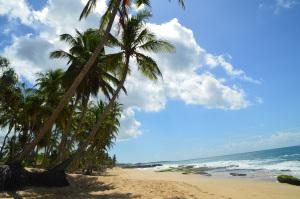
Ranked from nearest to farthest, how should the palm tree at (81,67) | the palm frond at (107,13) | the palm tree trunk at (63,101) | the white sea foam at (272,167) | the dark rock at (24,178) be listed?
the dark rock at (24,178) < the palm tree trunk at (63,101) < the palm frond at (107,13) < the palm tree at (81,67) < the white sea foam at (272,167)

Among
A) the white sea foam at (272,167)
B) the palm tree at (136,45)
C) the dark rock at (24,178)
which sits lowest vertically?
the dark rock at (24,178)

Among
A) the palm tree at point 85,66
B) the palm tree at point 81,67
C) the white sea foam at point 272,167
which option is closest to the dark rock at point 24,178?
the palm tree at point 85,66

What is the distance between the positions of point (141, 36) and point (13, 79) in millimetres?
9073

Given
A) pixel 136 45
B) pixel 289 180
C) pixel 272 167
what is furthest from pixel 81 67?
pixel 272 167

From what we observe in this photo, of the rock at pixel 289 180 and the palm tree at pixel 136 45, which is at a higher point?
the palm tree at pixel 136 45

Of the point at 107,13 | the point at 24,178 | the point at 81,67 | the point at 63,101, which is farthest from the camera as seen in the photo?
the point at 81,67

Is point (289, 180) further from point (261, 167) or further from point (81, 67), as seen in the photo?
point (261, 167)

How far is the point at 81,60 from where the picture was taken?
2347cm

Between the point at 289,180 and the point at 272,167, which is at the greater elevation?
the point at 272,167

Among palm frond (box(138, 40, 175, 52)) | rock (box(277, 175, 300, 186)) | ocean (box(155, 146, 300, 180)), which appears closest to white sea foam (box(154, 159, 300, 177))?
ocean (box(155, 146, 300, 180))

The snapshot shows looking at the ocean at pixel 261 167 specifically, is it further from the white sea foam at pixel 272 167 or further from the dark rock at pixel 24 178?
the dark rock at pixel 24 178

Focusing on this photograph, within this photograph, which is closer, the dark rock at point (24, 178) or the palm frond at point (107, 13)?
the dark rock at point (24, 178)

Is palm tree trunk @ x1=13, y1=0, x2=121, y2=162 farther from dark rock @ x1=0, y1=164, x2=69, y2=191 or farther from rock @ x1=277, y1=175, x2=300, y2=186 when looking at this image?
rock @ x1=277, y1=175, x2=300, y2=186

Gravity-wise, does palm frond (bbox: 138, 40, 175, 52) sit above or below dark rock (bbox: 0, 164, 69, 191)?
above
